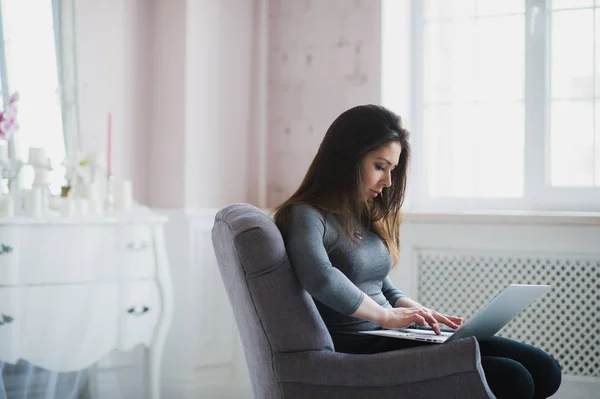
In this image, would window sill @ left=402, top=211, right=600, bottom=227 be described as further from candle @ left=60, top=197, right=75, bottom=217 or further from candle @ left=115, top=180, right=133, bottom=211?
candle @ left=60, top=197, right=75, bottom=217

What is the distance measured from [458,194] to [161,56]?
1363 mm

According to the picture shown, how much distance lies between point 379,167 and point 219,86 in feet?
4.69

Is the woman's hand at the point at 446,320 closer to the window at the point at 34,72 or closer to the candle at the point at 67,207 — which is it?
the candle at the point at 67,207

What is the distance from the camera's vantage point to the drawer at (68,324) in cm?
212

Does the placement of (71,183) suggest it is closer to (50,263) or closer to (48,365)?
(50,263)

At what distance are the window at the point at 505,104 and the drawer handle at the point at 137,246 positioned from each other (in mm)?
1298

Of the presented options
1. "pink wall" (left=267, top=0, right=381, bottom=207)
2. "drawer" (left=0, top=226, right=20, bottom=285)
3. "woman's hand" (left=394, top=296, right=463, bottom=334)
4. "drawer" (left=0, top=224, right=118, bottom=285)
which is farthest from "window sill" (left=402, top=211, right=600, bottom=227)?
"drawer" (left=0, top=226, right=20, bottom=285)

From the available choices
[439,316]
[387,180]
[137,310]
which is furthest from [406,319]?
[137,310]

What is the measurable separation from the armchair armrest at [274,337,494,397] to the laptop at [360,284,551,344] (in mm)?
57

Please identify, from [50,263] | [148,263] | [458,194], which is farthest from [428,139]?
[50,263]

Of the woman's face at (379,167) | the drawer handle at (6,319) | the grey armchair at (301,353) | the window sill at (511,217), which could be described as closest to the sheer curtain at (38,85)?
the drawer handle at (6,319)

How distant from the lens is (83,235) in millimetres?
2217

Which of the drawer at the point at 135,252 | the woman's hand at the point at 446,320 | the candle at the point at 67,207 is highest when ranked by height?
the candle at the point at 67,207

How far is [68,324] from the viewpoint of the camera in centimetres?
219
